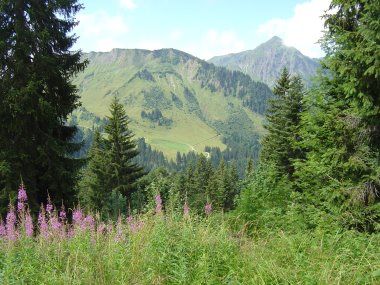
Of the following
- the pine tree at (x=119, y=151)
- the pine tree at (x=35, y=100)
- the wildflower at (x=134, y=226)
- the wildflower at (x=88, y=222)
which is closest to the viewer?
the wildflower at (x=134, y=226)

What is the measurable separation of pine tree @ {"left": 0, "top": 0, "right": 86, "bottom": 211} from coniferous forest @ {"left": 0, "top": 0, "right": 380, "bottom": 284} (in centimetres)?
5

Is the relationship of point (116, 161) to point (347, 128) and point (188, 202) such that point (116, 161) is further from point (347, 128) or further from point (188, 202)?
point (347, 128)

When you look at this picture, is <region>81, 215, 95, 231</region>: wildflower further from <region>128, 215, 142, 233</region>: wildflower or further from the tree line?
the tree line

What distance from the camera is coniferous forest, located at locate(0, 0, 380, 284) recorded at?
453cm

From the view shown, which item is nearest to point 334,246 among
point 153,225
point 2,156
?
point 153,225

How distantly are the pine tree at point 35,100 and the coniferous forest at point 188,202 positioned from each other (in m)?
0.05

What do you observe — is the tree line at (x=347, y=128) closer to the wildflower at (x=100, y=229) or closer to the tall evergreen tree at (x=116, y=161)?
the wildflower at (x=100, y=229)

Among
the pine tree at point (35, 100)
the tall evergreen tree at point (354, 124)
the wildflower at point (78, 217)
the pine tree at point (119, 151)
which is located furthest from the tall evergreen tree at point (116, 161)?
the wildflower at point (78, 217)

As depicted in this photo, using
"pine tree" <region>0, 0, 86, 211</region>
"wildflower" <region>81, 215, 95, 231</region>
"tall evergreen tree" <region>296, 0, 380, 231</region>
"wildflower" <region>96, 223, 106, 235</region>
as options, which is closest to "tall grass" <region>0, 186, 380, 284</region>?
"wildflower" <region>96, 223, 106, 235</region>

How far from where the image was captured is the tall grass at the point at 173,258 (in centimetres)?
423

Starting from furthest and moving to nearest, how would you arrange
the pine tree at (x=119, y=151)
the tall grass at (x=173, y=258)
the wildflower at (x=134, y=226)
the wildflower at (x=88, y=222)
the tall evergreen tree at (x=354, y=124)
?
1. the pine tree at (x=119, y=151)
2. the tall evergreen tree at (x=354, y=124)
3. the wildflower at (x=88, y=222)
4. the wildflower at (x=134, y=226)
5. the tall grass at (x=173, y=258)

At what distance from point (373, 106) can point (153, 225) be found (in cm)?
636

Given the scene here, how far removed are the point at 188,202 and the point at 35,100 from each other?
7835 millimetres

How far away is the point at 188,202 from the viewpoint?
1327 cm
